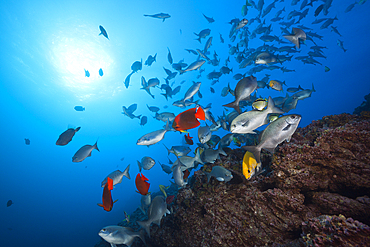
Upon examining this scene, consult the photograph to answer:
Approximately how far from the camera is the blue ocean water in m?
19.8

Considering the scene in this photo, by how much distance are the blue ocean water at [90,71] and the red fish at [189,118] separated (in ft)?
33.2

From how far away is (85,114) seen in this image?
4384 cm

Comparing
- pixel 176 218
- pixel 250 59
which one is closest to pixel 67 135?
pixel 176 218

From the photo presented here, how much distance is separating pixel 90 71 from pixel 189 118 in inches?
1320

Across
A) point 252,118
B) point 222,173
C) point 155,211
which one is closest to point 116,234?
point 155,211

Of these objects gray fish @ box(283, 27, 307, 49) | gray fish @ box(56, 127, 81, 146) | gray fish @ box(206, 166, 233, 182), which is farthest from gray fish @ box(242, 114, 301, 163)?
gray fish @ box(56, 127, 81, 146)

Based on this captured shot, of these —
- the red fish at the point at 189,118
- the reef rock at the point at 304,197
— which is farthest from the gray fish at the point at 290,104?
the red fish at the point at 189,118

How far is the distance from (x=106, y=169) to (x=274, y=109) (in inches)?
3764

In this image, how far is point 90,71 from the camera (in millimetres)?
27500

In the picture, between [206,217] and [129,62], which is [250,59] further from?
[129,62]

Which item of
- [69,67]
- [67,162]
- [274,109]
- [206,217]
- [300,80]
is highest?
[300,80]

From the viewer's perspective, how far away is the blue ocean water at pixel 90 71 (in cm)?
1983

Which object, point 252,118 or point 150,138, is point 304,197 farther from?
point 150,138

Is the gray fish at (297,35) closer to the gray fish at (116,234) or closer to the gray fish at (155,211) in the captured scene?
the gray fish at (155,211)
